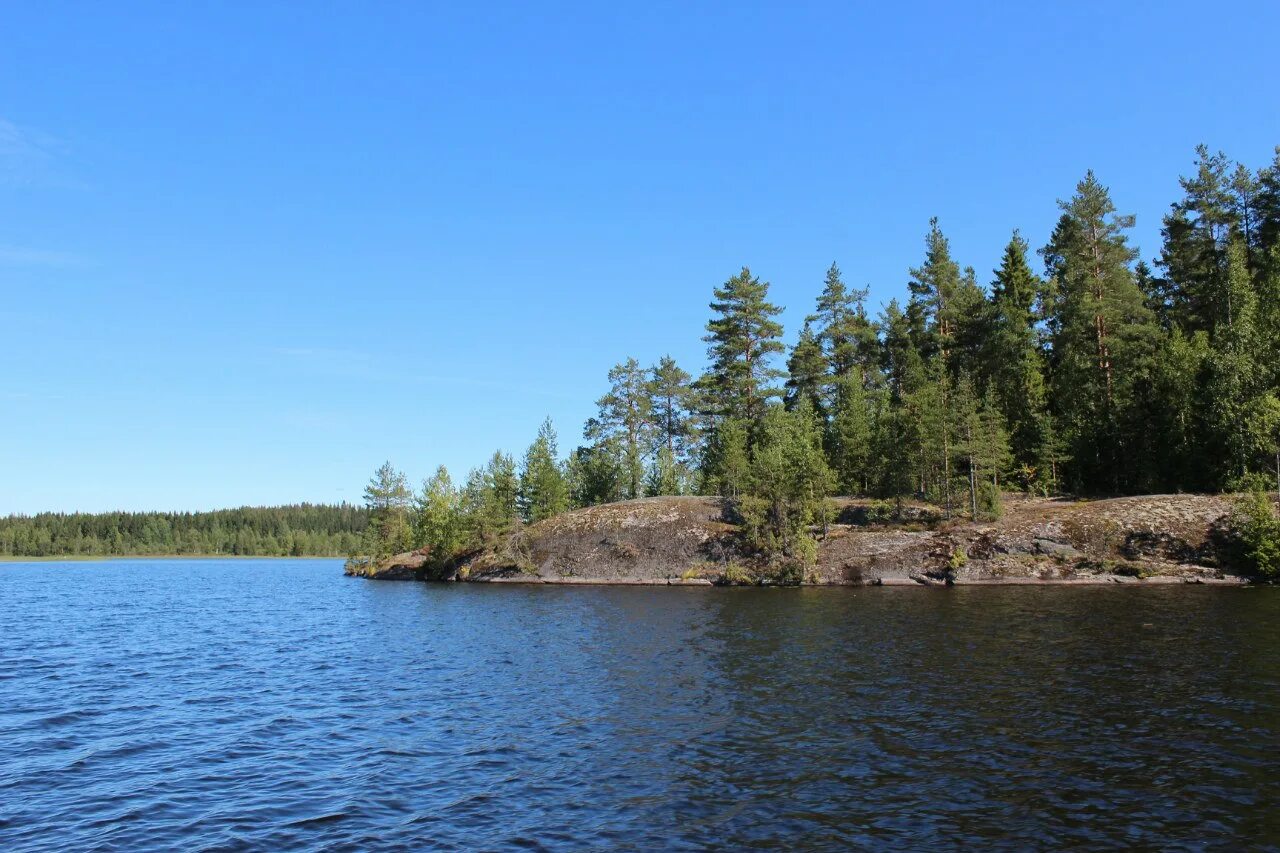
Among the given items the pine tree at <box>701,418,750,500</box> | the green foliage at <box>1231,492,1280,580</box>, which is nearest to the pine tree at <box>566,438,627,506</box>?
the pine tree at <box>701,418,750,500</box>

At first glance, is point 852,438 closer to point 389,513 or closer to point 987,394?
point 987,394

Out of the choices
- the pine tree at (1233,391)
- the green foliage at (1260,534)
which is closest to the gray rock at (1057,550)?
the green foliage at (1260,534)

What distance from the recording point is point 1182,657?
26.2m

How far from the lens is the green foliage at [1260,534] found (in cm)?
5066

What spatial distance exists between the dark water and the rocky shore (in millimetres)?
18933

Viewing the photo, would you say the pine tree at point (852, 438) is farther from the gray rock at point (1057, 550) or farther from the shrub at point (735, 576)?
the gray rock at point (1057, 550)

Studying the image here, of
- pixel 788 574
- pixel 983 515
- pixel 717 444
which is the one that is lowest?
pixel 788 574

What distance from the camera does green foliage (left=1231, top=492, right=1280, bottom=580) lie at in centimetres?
5066

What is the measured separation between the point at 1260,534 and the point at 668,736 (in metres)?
52.9

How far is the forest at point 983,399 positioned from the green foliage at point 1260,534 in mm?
163

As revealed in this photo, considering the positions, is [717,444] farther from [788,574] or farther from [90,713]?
[90,713]

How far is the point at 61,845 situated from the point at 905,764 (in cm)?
1597

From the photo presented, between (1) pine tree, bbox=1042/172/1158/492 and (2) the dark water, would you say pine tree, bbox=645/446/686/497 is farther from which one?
(2) the dark water

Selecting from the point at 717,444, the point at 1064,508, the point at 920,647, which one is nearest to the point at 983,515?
the point at 1064,508
